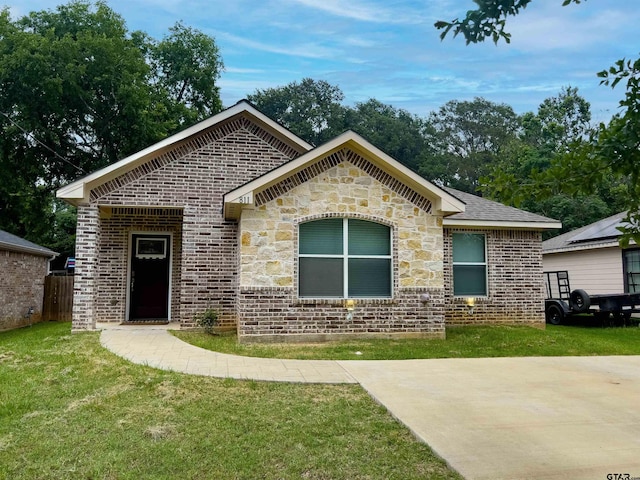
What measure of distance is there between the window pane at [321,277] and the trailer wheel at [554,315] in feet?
27.4

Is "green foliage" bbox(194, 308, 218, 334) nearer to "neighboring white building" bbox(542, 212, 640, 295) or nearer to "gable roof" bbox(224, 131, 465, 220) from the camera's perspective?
"gable roof" bbox(224, 131, 465, 220)

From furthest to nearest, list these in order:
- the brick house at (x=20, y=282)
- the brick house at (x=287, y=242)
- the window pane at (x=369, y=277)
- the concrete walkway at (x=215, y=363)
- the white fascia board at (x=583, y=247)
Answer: the white fascia board at (x=583, y=247), the brick house at (x=20, y=282), the window pane at (x=369, y=277), the brick house at (x=287, y=242), the concrete walkway at (x=215, y=363)

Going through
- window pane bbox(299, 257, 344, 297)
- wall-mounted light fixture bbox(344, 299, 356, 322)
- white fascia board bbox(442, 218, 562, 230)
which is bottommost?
wall-mounted light fixture bbox(344, 299, 356, 322)

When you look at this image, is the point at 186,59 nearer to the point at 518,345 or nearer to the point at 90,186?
the point at 90,186

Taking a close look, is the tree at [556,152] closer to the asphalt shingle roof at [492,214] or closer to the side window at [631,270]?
the asphalt shingle roof at [492,214]

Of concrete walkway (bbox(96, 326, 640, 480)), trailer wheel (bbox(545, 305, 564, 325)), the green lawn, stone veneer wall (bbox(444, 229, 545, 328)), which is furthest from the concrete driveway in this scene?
trailer wheel (bbox(545, 305, 564, 325))

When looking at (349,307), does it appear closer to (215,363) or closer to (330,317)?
(330,317)

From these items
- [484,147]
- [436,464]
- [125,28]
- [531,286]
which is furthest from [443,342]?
[484,147]

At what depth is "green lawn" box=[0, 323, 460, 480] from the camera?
3.63m

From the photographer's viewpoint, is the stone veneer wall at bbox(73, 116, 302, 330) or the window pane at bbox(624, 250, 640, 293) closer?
the stone veneer wall at bbox(73, 116, 302, 330)

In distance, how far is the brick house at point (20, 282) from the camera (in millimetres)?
14312

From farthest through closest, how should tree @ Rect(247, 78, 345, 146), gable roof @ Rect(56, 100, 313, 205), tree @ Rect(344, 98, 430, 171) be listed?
tree @ Rect(247, 78, 345, 146) → tree @ Rect(344, 98, 430, 171) → gable roof @ Rect(56, 100, 313, 205)

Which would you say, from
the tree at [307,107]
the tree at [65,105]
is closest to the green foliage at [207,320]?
the tree at [65,105]

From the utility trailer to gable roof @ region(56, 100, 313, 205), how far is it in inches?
351
